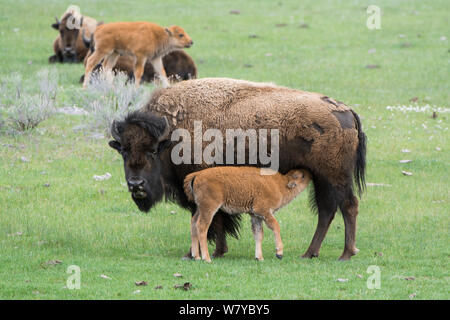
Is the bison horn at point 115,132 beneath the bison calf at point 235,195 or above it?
above

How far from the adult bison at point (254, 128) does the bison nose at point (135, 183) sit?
0.4 inches

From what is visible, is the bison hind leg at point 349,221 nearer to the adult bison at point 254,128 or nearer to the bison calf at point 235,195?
the adult bison at point 254,128

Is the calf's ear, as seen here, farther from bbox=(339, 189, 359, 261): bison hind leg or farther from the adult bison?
bbox=(339, 189, 359, 261): bison hind leg

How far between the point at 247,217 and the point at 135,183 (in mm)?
4003

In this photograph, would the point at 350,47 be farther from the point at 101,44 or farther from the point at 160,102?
the point at 160,102

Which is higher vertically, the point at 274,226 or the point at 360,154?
the point at 360,154

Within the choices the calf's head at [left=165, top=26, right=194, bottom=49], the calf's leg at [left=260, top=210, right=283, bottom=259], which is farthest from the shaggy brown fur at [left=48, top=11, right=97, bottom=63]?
the calf's leg at [left=260, top=210, right=283, bottom=259]

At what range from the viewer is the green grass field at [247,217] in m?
8.35

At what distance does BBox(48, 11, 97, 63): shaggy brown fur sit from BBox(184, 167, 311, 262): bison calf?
1436cm

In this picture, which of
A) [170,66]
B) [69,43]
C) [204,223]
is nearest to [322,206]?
[204,223]

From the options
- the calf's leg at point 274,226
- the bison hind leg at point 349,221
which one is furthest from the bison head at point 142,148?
the bison hind leg at point 349,221

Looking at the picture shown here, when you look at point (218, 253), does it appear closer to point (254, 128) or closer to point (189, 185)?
point (189, 185)

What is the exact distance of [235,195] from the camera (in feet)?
30.0

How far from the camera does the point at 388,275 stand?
8656 millimetres
